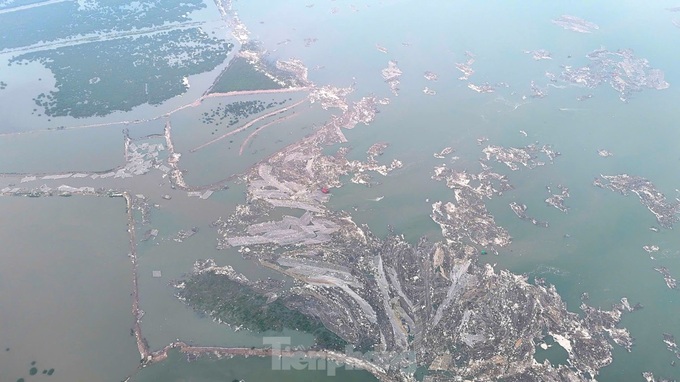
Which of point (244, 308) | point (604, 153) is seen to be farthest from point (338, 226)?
point (604, 153)

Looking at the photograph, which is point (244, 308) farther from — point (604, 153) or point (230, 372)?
point (604, 153)

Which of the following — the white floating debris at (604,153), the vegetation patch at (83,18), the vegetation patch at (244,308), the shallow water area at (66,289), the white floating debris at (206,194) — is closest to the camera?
the shallow water area at (66,289)

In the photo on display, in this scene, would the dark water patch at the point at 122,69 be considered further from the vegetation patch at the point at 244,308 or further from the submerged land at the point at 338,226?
the vegetation patch at the point at 244,308

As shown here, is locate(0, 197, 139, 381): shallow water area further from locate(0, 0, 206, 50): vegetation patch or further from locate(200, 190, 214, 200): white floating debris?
locate(0, 0, 206, 50): vegetation patch

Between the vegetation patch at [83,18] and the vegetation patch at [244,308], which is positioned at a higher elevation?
the vegetation patch at [83,18]

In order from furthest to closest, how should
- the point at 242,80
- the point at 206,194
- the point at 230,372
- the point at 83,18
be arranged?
the point at 83,18, the point at 242,80, the point at 206,194, the point at 230,372

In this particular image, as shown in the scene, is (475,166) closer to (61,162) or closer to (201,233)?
(201,233)

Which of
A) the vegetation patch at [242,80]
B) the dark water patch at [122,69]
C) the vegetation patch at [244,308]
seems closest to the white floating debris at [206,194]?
the vegetation patch at [244,308]

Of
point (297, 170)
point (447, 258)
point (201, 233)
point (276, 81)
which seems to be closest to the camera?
point (447, 258)

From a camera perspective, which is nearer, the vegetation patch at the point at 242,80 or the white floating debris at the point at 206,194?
the white floating debris at the point at 206,194

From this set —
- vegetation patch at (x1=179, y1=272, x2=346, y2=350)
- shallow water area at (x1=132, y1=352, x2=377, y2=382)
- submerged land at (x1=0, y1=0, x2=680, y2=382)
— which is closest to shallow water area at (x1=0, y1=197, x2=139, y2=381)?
submerged land at (x1=0, y1=0, x2=680, y2=382)

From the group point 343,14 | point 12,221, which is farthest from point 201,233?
point 343,14
